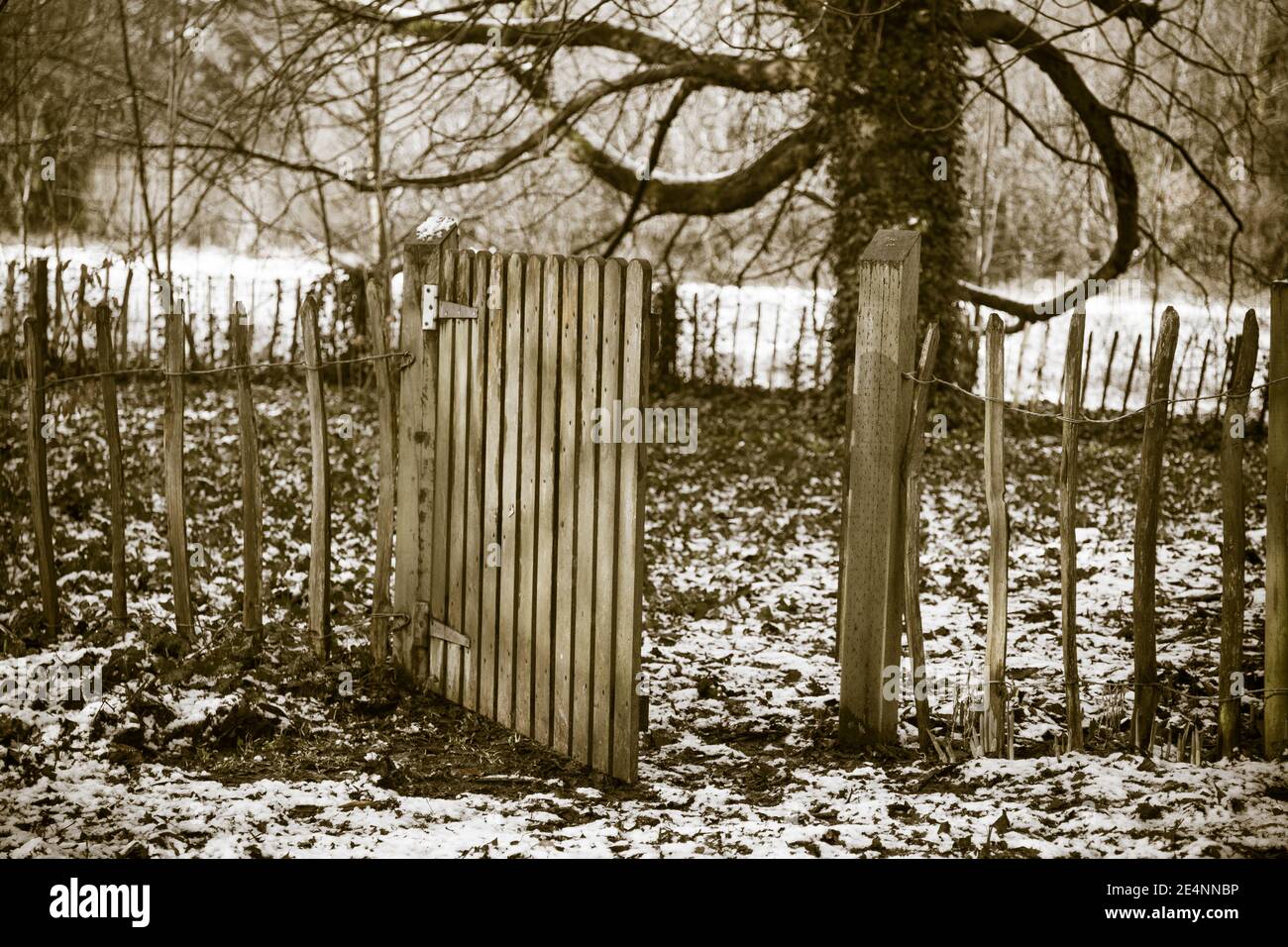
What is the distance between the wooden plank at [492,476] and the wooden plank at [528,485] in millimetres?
147

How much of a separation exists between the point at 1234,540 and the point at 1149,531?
0.27 m

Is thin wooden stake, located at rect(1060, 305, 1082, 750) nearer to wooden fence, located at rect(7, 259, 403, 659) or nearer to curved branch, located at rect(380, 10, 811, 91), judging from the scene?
wooden fence, located at rect(7, 259, 403, 659)

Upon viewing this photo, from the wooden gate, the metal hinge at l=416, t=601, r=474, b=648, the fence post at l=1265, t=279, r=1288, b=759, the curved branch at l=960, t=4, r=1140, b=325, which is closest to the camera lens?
the fence post at l=1265, t=279, r=1288, b=759

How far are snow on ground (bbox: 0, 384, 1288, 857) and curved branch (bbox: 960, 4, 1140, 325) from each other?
4.39 metres

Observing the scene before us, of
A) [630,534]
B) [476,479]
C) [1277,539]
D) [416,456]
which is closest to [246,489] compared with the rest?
A: [416,456]

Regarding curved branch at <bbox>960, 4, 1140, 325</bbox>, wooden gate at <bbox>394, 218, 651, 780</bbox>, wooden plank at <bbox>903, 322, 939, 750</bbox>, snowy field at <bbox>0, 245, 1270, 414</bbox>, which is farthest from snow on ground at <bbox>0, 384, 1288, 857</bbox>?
snowy field at <bbox>0, 245, 1270, 414</bbox>

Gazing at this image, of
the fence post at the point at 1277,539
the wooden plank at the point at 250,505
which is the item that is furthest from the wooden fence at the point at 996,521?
the wooden plank at the point at 250,505

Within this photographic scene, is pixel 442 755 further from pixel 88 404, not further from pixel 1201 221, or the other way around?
pixel 1201 221

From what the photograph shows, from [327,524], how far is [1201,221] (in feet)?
58.2

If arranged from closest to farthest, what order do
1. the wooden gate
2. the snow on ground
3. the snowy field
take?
the snow on ground → the wooden gate → the snowy field

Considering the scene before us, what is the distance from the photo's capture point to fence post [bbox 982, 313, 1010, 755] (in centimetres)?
404

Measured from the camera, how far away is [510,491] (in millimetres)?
4457

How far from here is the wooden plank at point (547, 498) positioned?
420cm

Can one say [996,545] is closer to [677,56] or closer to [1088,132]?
[677,56]
